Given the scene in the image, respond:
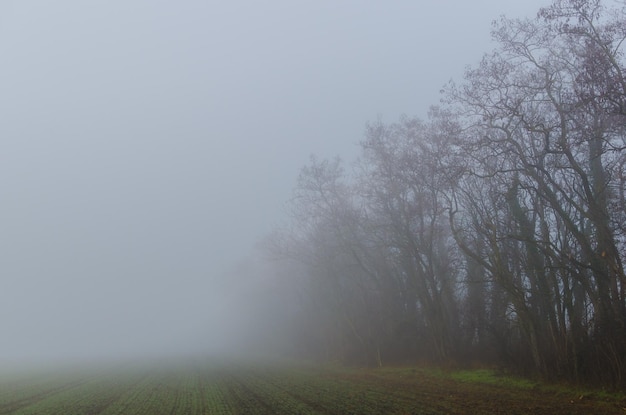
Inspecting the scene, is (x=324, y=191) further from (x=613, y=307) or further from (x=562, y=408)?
(x=562, y=408)

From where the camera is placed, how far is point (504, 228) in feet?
79.2

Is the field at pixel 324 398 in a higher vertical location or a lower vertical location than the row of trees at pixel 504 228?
lower

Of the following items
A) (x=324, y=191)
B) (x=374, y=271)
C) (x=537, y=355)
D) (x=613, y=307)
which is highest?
(x=324, y=191)

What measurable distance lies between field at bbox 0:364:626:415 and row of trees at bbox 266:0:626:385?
7.43ft

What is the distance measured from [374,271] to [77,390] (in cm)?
2427

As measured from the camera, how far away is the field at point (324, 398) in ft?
47.0

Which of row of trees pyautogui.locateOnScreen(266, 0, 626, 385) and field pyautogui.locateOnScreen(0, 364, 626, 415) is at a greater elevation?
row of trees pyautogui.locateOnScreen(266, 0, 626, 385)

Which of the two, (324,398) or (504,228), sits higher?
(504,228)

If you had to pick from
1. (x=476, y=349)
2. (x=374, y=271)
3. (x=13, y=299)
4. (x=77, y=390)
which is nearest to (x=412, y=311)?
(x=374, y=271)

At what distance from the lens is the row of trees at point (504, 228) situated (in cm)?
1683

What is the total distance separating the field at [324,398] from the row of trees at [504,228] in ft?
7.43

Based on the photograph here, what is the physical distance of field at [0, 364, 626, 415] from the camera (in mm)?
14312

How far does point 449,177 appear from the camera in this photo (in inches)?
930

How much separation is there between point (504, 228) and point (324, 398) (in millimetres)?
12439
